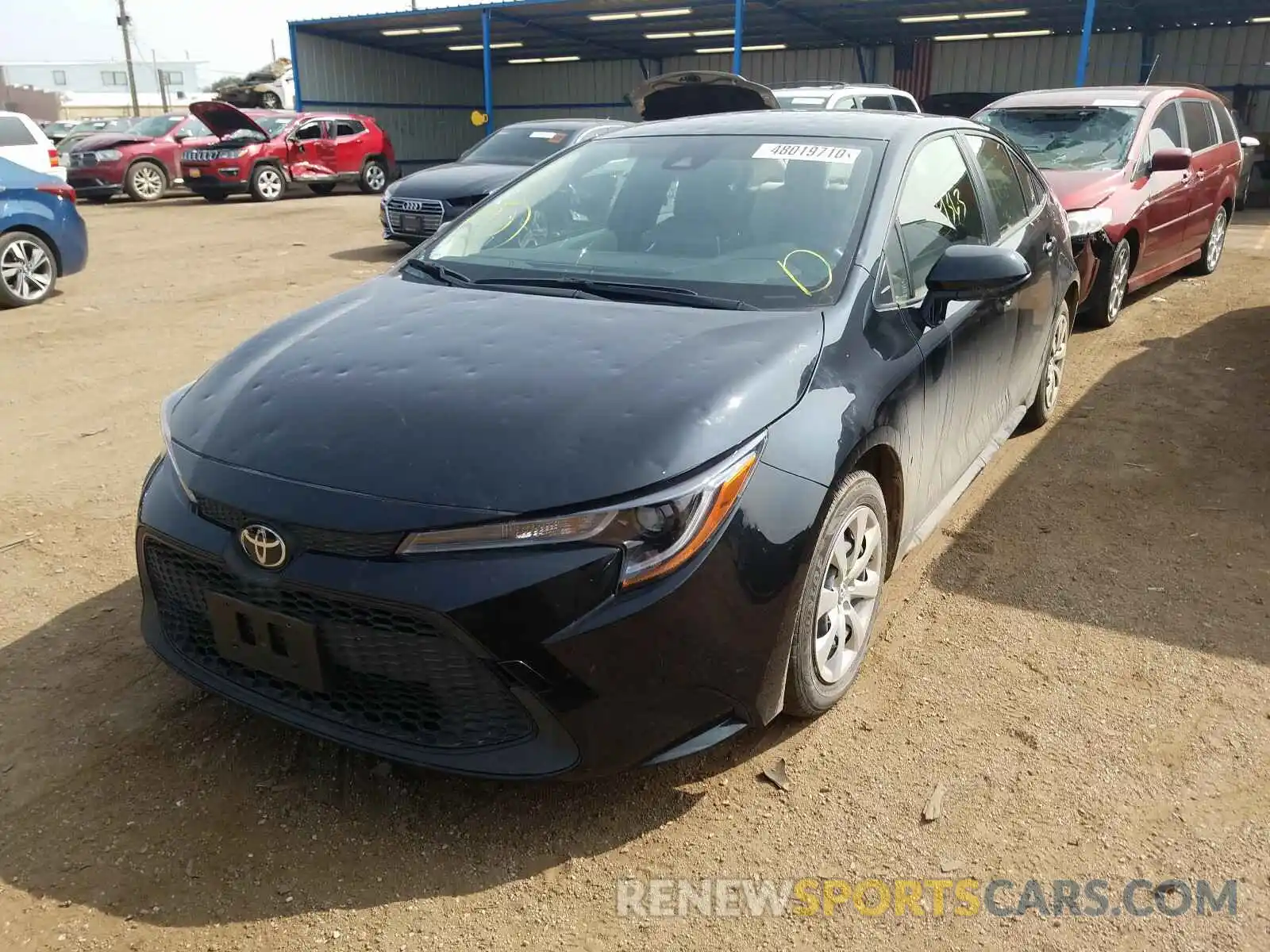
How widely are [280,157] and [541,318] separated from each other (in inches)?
672

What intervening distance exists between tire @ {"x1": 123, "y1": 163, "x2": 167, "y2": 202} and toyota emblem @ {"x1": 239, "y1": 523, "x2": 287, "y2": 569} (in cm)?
1815

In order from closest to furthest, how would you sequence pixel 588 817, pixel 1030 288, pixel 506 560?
1. pixel 506 560
2. pixel 588 817
3. pixel 1030 288

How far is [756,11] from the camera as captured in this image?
23141 millimetres

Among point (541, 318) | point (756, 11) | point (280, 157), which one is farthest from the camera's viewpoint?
point (756, 11)

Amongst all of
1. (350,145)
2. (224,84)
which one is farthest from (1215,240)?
(224,84)

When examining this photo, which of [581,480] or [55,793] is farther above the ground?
[581,480]

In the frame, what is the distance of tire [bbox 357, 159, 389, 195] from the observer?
19.7 m

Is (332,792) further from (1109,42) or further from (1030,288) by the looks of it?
(1109,42)

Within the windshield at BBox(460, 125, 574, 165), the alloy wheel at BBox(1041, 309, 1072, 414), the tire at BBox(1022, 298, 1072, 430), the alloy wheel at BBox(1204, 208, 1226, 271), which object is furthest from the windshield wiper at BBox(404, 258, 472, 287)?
the windshield at BBox(460, 125, 574, 165)

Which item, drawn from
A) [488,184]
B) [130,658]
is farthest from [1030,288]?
[488,184]

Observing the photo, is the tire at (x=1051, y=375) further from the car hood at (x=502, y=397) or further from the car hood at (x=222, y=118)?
the car hood at (x=222, y=118)

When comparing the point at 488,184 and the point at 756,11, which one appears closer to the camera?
the point at 488,184

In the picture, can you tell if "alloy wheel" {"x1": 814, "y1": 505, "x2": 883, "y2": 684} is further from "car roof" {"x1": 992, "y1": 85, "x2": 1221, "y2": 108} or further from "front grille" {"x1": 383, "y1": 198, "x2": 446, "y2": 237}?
"front grille" {"x1": 383, "y1": 198, "x2": 446, "y2": 237}

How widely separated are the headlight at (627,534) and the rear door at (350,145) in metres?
18.6
